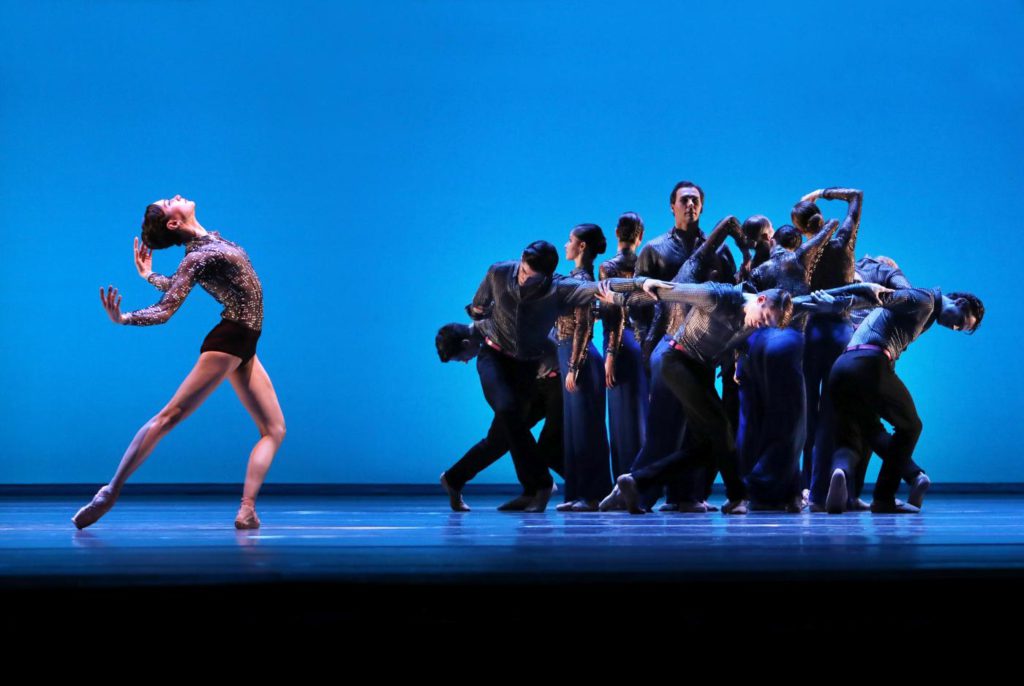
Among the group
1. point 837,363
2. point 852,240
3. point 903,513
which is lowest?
point 903,513

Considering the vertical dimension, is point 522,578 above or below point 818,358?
below

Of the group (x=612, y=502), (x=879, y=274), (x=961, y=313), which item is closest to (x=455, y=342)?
(x=612, y=502)

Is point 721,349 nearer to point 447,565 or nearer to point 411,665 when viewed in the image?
point 447,565

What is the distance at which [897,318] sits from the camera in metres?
6.08

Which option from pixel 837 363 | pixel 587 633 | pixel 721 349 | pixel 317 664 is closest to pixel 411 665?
pixel 317 664

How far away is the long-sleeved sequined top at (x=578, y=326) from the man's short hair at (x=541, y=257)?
0.26 metres

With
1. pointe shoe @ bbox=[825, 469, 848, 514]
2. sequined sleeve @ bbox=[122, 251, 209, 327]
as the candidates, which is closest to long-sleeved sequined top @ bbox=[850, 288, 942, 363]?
pointe shoe @ bbox=[825, 469, 848, 514]

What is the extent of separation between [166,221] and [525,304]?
6.37 feet

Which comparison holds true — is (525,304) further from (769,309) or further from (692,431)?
(769,309)

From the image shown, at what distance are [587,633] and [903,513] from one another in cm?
407

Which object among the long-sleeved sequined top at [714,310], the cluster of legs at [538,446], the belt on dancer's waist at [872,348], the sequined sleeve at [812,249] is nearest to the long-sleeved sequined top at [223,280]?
the cluster of legs at [538,446]

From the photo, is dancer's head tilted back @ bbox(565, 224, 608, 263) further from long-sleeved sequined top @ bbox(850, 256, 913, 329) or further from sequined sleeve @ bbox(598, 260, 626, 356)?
long-sleeved sequined top @ bbox(850, 256, 913, 329)

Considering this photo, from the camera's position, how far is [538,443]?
727 cm

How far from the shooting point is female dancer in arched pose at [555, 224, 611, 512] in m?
6.50
